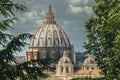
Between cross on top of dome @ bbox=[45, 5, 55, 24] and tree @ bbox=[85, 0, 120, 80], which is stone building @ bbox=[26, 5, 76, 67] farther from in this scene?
tree @ bbox=[85, 0, 120, 80]

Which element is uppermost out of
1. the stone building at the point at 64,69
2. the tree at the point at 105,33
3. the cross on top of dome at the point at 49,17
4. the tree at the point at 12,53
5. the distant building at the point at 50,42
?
the cross on top of dome at the point at 49,17

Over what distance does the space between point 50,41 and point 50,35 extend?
8.22 ft

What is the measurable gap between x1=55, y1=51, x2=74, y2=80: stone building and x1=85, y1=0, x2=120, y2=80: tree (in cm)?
9704

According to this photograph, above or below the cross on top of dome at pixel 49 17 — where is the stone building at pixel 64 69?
below

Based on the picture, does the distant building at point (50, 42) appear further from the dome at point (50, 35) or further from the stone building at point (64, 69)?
the stone building at point (64, 69)

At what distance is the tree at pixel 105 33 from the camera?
2766 centimetres

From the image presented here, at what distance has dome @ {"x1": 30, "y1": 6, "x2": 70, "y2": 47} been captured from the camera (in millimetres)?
152750

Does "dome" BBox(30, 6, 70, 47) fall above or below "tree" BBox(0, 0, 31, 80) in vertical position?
above

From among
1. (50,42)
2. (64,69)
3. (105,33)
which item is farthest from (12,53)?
(50,42)

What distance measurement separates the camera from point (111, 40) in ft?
97.2

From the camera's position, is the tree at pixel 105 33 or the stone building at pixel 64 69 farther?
the stone building at pixel 64 69

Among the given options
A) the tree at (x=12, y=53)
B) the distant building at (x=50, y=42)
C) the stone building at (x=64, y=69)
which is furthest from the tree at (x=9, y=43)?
the distant building at (x=50, y=42)

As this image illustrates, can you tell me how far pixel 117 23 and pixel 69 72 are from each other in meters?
107

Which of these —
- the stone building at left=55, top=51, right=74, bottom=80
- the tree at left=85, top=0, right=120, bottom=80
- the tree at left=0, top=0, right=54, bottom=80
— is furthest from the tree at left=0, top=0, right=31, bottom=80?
the stone building at left=55, top=51, right=74, bottom=80
